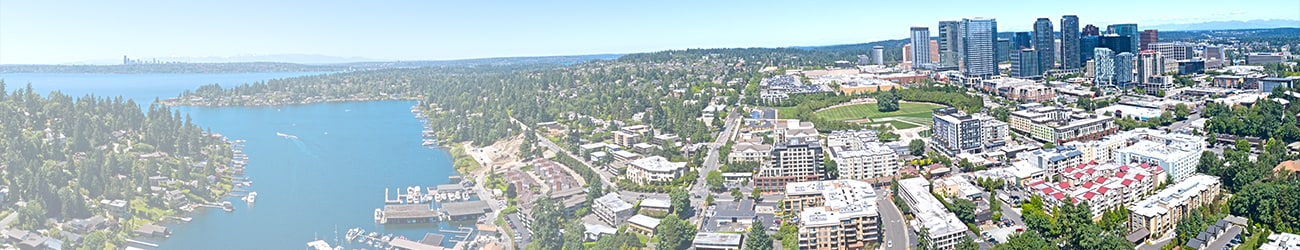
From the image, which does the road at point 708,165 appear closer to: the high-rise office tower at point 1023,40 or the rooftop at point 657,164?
the rooftop at point 657,164

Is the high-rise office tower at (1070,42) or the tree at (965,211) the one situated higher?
the high-rise office tower at (1070,42)

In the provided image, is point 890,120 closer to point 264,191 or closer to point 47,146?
point 264,191

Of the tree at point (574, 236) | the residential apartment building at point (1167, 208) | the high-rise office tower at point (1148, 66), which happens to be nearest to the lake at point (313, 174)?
the tree at point (574, 236)

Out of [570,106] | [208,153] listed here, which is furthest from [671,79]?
[208,153]

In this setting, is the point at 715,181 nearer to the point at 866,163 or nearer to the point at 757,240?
the point at 866,163

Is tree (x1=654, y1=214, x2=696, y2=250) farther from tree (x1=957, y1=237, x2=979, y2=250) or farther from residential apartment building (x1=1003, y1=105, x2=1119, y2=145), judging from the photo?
residential apartment building (x1=1003, y1=105, x2=1119, y2=145)

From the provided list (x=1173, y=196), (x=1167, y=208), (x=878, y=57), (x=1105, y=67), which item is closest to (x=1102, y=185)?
(x=1173, y=196)

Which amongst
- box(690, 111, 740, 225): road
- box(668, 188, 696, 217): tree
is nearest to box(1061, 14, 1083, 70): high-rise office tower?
box(690, 111, 740, 225): road
